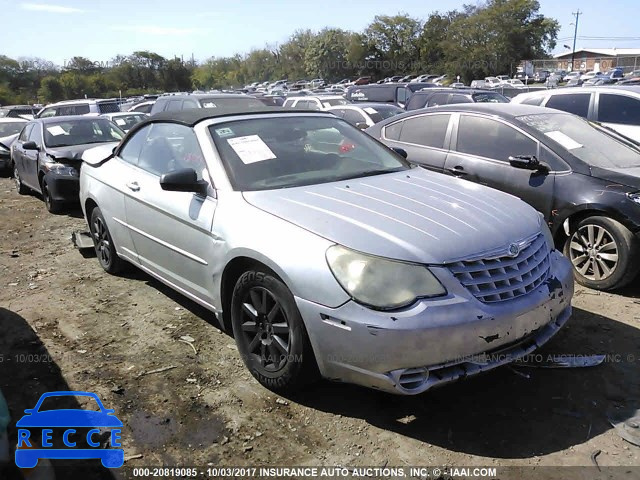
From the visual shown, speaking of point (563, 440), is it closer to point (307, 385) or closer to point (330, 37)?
point (307, 385)

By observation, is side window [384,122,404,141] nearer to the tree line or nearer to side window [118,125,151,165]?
side window [118,125,151,165]

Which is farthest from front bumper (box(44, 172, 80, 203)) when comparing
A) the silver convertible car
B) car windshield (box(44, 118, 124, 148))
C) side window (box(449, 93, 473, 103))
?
side window (box(449, 93, 473, 103))

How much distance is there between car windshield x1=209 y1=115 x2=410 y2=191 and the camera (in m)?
3.61

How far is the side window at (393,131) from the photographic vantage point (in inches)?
263

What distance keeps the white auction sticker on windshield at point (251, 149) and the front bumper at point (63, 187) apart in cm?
546

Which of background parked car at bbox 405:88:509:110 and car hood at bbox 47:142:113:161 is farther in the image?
background parked car at bbox 405:88:509:110

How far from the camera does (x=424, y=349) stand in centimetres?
260

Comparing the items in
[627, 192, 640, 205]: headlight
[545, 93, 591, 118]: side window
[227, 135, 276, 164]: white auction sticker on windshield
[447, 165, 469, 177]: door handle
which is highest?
[227, 135, 276, 164]: white auction sticker on windshield

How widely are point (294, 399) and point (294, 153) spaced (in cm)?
173

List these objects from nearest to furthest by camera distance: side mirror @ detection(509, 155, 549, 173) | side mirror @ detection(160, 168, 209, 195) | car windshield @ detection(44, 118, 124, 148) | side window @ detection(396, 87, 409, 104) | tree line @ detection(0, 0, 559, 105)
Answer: side mirror @ detection(160, 168, 209, 195) < side mirror @ detection(509, 155, 549, 173) < car windshield @ detection(44, 118, 124, 148) < side window @ detection(396, 87, 409, 104) < tree line @ detection(0, 0, 559, 105)

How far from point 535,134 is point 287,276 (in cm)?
361

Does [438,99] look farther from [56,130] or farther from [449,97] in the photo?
[56,130]

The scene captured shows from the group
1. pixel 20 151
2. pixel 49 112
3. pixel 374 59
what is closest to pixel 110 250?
pixel 20 151

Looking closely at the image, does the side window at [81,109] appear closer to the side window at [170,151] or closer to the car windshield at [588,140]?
the side window at [170,151]
